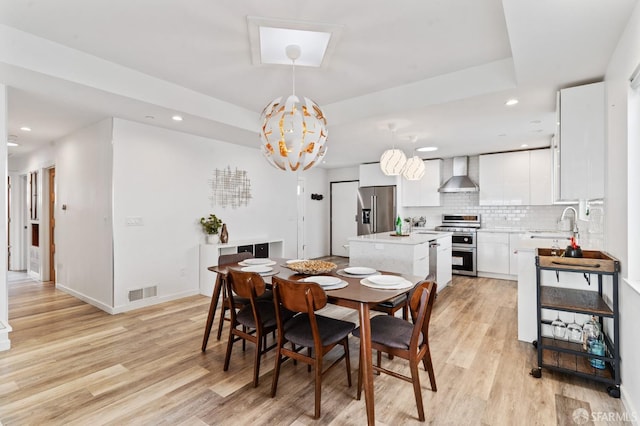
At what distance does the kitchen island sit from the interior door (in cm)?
345

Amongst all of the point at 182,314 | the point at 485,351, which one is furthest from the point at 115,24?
the point at 485,351

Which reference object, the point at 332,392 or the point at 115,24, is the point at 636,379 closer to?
the point at 332,392

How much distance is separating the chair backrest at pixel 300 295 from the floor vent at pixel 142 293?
9.43 ft

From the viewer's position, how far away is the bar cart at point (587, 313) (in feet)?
6.97

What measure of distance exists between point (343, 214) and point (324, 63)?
5.50m

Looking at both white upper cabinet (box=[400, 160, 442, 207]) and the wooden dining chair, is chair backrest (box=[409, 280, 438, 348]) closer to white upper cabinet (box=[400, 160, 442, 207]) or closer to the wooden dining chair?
the wooden dining chair

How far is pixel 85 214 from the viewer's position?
4.31 m

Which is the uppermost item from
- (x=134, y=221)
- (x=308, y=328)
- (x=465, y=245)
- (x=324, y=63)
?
(x=324, y=63)

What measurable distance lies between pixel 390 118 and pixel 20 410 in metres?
4.06

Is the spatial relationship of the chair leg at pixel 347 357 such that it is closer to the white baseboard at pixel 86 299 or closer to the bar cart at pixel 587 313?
the bar cart at pixel 587 313

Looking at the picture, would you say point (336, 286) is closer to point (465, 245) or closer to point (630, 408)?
point (630, 408)

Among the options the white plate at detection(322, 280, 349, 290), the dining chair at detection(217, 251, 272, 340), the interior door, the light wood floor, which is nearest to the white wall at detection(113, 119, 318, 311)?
the light wood floor

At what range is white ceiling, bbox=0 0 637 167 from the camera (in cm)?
211

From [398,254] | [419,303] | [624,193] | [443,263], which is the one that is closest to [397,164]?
[398,254]
